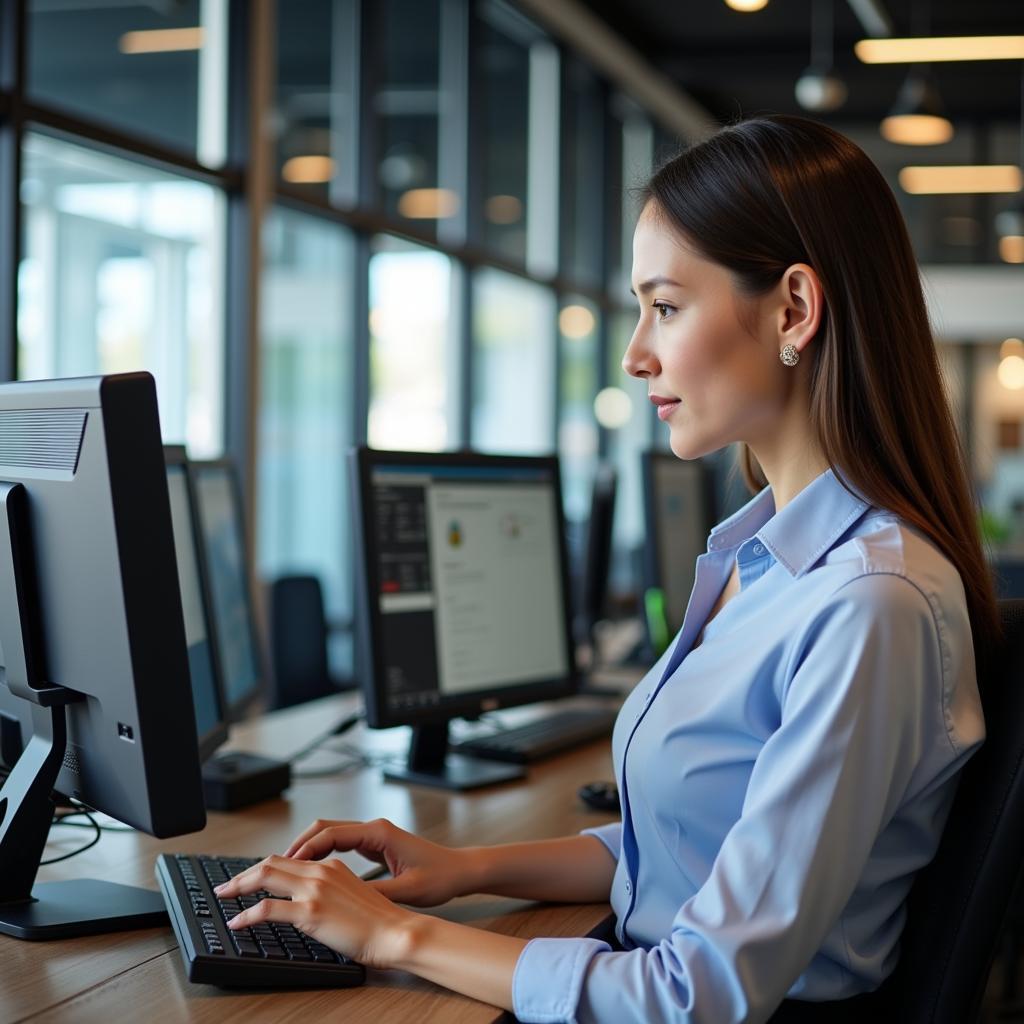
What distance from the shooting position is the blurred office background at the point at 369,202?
3.73 metres

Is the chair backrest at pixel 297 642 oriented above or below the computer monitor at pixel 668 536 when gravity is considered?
below

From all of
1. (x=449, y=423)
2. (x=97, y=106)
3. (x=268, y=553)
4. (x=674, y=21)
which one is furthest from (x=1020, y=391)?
(x=97, y=106)

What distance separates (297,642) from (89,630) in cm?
209

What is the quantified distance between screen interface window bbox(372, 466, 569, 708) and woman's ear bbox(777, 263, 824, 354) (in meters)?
0.80

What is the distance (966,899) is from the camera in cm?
114

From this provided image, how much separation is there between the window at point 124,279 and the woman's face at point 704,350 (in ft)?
7.60

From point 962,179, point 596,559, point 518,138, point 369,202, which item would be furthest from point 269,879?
point 962,179

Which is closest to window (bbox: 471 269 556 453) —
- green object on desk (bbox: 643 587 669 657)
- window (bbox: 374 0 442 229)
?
window (bbox: 374 0 442 229)

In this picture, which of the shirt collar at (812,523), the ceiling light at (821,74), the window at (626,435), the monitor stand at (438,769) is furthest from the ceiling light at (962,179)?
the shirt collar at (812,523)

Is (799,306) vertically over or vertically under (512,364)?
under

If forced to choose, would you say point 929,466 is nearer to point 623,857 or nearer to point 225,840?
point 623,857

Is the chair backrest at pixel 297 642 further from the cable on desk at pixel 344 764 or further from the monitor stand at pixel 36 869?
the monitor stand at pixel 36 869

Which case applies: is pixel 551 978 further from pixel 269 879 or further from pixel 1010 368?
pixel 1010 368

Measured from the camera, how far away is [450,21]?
584 cm
